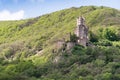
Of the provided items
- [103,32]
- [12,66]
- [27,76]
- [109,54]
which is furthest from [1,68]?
[103,32]

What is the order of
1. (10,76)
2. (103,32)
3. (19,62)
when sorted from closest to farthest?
(10,76) < (19,62) < (103,32)

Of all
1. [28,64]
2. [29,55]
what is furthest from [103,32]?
[28,64]

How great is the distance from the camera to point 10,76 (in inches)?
5010

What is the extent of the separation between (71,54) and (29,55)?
154ft

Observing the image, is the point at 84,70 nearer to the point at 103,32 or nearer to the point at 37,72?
the point at 37,72

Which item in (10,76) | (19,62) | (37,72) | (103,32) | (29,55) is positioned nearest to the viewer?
(10,76)

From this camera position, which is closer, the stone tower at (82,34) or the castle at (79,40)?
the castle at (79,40)

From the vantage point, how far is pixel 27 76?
441 feet

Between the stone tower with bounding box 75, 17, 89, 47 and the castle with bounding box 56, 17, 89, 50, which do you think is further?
the stone tower with bounding box 75, 17, 89, 47

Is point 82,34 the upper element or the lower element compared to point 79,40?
upper

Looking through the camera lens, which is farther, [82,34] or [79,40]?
[82,34]

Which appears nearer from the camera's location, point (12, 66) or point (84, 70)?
point (84, 70)

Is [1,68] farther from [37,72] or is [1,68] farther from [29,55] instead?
[29,55]

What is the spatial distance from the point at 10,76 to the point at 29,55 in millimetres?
63805
